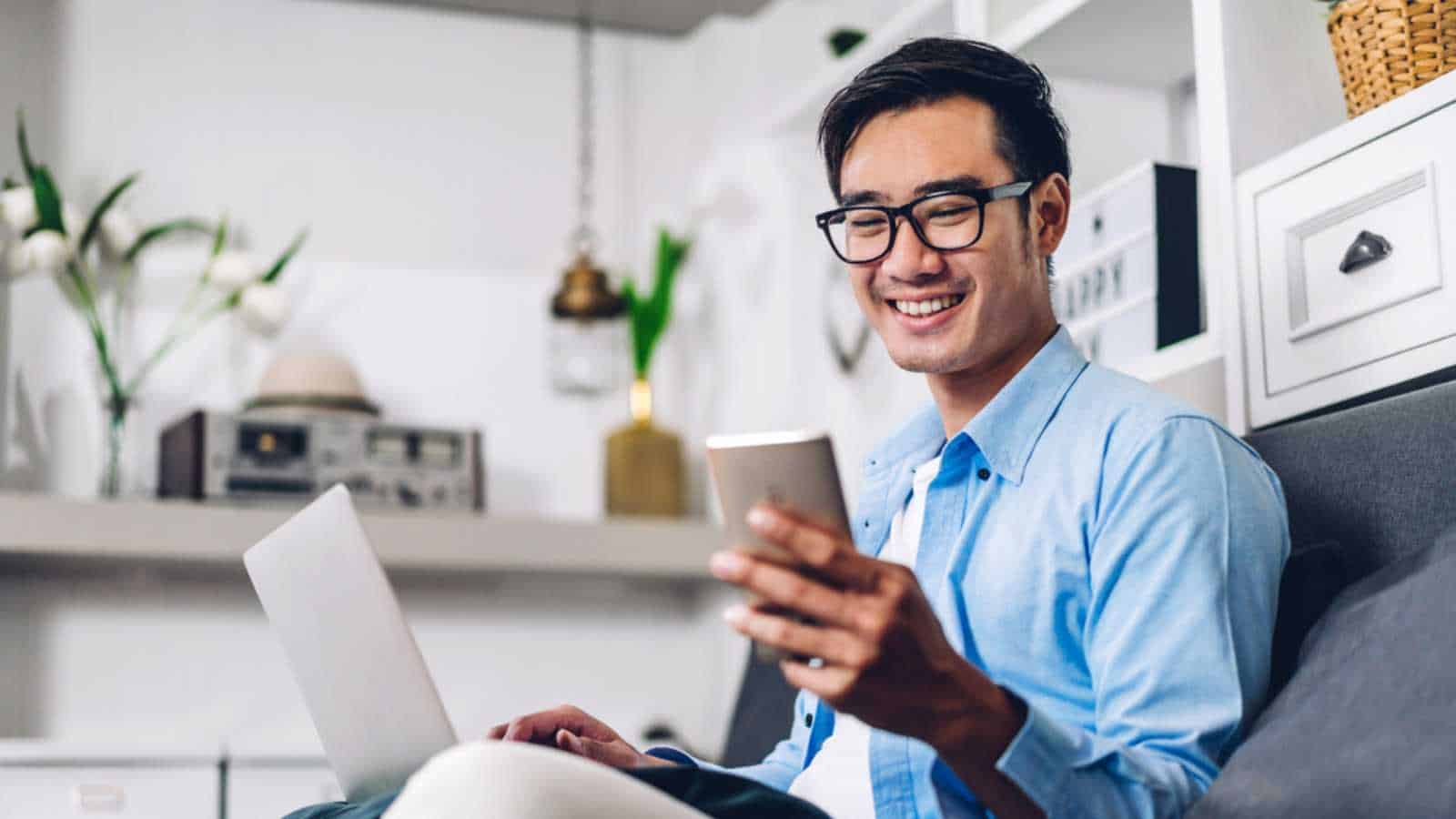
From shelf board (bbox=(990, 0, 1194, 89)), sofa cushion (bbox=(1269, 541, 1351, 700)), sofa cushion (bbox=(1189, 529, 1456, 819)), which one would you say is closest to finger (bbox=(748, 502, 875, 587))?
sofa cushion (bbox=(1189, 529, 1456, 819))

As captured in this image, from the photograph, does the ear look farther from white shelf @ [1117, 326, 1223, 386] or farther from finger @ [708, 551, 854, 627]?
finger @ [708, 551, 854, 627]

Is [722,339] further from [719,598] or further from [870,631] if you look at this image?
[870,631]

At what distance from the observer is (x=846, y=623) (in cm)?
97

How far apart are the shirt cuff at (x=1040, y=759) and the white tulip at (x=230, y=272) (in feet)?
9.50

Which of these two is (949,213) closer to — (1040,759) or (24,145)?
(1040,759)

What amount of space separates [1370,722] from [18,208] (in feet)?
9.87

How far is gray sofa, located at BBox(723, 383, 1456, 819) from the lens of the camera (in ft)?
3.52

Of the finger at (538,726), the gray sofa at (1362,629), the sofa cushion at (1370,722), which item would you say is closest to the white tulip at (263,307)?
the finger at (538,726)

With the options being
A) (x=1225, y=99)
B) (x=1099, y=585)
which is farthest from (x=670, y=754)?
(x=1225, y=99)

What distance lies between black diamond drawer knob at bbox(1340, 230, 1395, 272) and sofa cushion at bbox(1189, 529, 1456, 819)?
525mm

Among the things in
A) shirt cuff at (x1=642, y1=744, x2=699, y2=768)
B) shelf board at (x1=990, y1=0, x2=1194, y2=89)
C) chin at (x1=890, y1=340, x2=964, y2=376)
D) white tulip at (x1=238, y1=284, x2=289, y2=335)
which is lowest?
shirt cuff at (x1=642, y1=744, x2=699, y2=768)

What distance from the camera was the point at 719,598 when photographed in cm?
388

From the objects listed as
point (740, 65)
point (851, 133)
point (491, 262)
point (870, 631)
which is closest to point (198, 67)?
point (491, 262)

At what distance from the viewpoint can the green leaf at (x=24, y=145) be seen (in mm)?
3496
